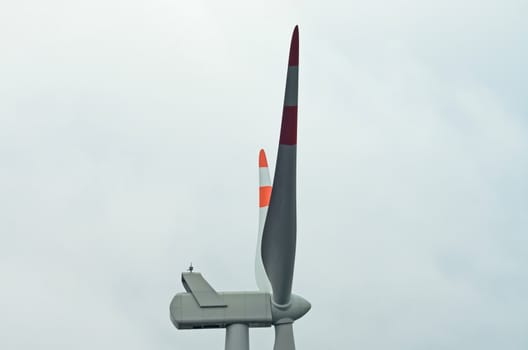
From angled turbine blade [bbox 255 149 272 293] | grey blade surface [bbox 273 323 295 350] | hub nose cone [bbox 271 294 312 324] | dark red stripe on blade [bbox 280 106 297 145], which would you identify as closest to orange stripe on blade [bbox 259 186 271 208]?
angled turbine blade [bbox 255 149 272 293]

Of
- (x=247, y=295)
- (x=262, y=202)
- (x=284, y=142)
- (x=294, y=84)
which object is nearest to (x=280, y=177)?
(x=284, y=142)

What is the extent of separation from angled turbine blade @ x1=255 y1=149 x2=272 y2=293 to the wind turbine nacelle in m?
2.68

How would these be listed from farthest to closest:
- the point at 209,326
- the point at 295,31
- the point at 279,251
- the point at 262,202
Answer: the point at 262,202 < the point at 209,326 < the point at 279,251 < the point at 295,31

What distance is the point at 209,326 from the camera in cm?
3569

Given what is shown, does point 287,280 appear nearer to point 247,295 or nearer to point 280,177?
point 247,295

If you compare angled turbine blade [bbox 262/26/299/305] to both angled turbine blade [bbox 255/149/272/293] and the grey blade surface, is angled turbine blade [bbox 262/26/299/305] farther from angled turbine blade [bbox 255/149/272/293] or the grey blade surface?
angled turbine blade [bbox 255/149/272/293]

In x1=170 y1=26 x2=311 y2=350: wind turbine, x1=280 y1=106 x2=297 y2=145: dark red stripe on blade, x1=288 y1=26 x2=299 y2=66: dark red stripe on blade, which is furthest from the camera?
x1=170 y1=26 x2=311 y2=350: wind turbine

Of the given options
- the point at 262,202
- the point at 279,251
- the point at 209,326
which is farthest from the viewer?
the point at 262,202

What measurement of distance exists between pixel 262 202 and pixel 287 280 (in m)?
8.24

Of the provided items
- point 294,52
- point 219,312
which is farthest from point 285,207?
point 219,312

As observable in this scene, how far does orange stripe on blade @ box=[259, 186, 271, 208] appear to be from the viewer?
138 ft

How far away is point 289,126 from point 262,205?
37.9 feet

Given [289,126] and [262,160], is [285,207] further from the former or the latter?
[262,160]

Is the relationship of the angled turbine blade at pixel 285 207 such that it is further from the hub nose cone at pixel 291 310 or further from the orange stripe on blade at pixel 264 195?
the orange stripe on blade at pixel 264 195
